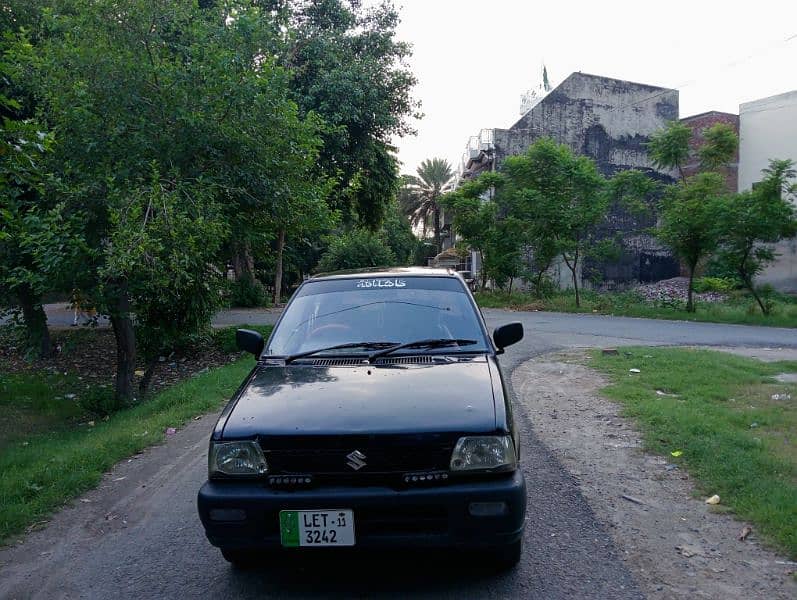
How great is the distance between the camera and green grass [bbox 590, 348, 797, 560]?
15.3 ft

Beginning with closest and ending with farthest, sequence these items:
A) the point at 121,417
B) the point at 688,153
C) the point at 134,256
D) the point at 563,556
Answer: the point at 563,556 < the point at 134,256 < the point at 121,417 < the point at 688,153

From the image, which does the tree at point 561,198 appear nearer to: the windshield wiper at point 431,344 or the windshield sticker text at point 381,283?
the windshield sticker text at point 381,283

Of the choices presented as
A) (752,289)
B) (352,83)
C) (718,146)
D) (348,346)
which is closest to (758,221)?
(752,289)

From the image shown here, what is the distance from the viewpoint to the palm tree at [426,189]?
52.2 meters

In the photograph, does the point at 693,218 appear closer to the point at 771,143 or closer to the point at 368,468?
the point at 771,143

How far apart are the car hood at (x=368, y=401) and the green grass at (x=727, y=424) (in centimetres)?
214

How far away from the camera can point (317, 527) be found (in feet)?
10.9

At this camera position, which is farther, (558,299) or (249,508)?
(558,299)

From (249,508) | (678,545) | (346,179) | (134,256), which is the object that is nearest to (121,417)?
(134,256)

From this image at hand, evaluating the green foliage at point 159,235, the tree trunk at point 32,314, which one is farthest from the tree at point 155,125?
the tree trunk at point 32,314

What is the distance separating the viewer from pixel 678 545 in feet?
13.7

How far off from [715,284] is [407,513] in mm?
24624

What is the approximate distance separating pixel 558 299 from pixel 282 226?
54.2 ft

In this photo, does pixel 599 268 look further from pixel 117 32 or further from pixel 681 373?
pixel 117 32
